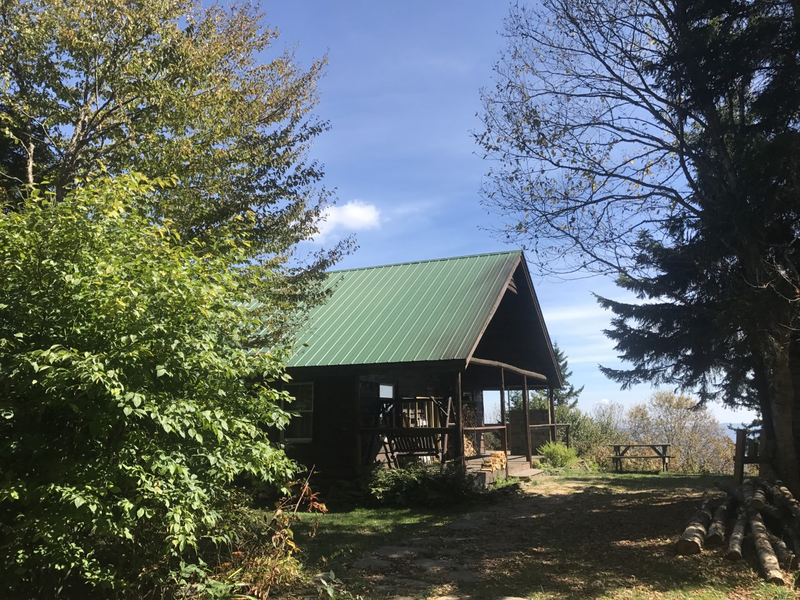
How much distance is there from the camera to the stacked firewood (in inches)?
266

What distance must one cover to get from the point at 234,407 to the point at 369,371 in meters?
8.22

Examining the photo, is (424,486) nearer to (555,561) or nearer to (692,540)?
(555,561)

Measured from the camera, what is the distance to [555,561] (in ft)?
24.8

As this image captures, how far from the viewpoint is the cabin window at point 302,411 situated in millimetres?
15094

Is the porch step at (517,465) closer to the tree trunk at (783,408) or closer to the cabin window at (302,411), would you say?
the cabin window at (302,411)

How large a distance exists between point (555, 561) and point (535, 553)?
0.50m

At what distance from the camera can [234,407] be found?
5.53 m

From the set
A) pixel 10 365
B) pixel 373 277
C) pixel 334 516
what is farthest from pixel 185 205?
pixel 373 277

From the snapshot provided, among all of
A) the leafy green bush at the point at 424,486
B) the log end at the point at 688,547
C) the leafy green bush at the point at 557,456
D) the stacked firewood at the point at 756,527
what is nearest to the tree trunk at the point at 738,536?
the stacked firewood at the point at 756,527

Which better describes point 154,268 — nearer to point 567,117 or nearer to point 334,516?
point 334,516

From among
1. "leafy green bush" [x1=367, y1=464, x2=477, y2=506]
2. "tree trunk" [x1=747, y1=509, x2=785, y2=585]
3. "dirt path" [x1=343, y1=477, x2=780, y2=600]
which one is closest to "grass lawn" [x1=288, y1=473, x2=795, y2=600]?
"dirt path" [x1=343, y1=477, x2=780, y2=600]

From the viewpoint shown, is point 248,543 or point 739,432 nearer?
point 248,543

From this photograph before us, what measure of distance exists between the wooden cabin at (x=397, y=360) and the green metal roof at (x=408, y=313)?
0.10ft

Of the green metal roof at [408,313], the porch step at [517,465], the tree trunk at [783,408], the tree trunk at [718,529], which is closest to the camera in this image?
the tree trunk at [718,529]
